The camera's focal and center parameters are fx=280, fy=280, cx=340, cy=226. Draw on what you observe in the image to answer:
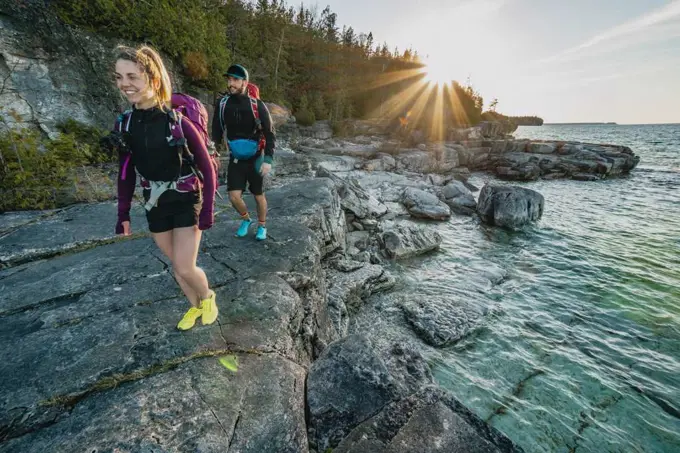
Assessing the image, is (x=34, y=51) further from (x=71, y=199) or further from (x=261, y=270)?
(x=261, y=270)

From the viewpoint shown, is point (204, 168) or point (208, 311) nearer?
point (204, 168)

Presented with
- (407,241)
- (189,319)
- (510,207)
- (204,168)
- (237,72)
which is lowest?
(407,241)

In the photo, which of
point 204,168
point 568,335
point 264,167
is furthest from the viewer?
point 568,335

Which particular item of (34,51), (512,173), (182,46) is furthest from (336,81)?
(34,51)

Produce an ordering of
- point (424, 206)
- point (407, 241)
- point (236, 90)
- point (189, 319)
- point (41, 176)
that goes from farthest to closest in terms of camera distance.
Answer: point (424, 206) < point (407, 241) < point (41, 176) < point (236, 90) < point (189, 319)

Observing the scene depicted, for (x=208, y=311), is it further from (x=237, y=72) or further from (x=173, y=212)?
(x=237, y=72)

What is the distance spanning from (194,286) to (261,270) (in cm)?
130

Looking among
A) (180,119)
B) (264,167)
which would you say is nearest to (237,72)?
(264,167)

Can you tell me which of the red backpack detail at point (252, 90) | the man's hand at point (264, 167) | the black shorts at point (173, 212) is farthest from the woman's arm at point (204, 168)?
the red backpack detail at point (252, 90)

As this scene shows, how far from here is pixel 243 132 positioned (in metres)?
4.26

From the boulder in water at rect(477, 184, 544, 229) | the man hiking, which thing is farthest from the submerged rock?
the man hiking

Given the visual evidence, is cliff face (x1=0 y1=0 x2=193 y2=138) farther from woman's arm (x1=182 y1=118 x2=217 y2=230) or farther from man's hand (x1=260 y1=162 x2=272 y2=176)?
woman's arm (x1=182 y1=118 x2=217 y2=230)

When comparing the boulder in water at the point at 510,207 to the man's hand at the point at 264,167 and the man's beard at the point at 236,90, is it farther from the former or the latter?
the man's beard at the point at 236,90

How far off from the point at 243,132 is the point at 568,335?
7.94 metres
